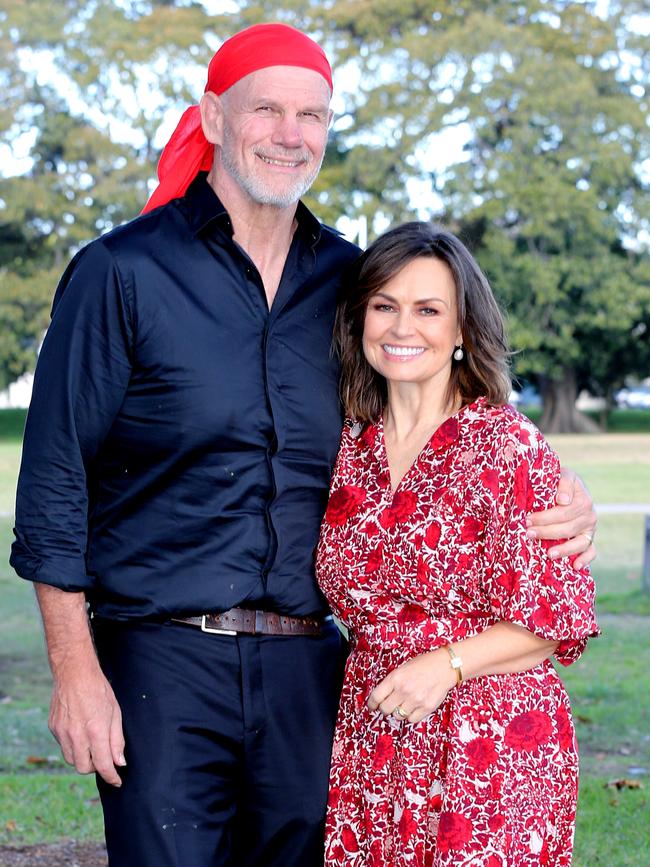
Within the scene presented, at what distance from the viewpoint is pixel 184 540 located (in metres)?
2.90

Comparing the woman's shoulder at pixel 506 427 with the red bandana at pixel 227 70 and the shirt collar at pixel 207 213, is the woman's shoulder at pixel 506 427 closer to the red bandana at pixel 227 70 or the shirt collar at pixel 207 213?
the shirt collar at pixel 207 213

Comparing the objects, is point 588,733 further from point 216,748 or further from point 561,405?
point 561,405

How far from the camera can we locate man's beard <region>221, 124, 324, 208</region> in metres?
3.05

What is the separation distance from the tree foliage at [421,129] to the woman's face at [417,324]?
27.9 meters

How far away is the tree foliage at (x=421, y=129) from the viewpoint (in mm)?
31156

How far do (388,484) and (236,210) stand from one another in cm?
78

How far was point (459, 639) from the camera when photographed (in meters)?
2.83

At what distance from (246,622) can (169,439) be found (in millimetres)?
458

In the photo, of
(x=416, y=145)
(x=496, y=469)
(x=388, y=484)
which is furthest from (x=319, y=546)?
(x=416, y=145)

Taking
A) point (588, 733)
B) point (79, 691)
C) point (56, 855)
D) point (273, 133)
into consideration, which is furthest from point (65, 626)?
point (588, 733)

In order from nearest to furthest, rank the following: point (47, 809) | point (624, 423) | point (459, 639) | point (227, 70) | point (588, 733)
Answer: point (459, 639) → point (227, 70) → point (47, 809) → point (588, 733) → point (624, 423)

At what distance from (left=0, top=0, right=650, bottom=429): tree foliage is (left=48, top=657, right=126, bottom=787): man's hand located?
28377 mm

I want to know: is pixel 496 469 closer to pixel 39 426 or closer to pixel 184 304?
pixel 184 304

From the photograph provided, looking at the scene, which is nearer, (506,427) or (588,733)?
(506,427)
